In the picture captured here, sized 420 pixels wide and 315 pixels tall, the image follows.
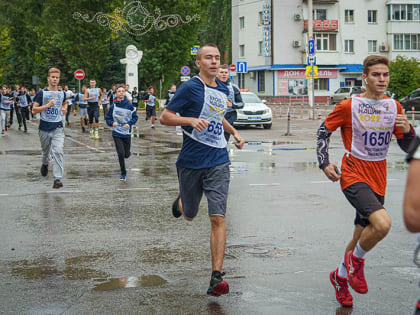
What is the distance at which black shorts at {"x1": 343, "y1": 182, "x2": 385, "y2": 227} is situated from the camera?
5098mm

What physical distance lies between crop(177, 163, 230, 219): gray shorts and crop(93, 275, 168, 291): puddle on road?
0.62 m

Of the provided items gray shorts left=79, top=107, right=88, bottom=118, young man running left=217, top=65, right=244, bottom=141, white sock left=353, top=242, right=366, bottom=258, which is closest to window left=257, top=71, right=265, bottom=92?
gray shorts left=79, top=107, right=88, bottom=118

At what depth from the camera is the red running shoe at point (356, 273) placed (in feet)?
16.7

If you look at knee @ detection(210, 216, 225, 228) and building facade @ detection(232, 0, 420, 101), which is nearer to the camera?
knee @ detection(210, 216, 225, 228)

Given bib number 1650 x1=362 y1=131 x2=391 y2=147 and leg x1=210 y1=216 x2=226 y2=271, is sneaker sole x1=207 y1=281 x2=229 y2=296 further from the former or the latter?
bib number 1650 x1=362 y1=131 x2=391 y2=147

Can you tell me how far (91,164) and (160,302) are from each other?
11.4 m

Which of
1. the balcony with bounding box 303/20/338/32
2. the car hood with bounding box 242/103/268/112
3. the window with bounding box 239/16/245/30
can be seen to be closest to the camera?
the car hood with bounding box 242/103/268/112

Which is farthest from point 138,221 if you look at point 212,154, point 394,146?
point 394,146

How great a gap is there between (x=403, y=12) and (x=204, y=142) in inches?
2837

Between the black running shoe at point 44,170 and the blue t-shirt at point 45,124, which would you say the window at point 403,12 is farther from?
the blue t-shirt at point 45,124

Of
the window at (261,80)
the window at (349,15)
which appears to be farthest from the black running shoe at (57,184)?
the window at (349,15)

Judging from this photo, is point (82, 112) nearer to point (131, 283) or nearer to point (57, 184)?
point (57, 184)

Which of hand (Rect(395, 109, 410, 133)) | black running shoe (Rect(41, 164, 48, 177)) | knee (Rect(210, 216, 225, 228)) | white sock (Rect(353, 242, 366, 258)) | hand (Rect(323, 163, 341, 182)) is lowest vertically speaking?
white sock (Rect(353, 242, 366, 258))

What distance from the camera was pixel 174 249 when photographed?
7.14m
